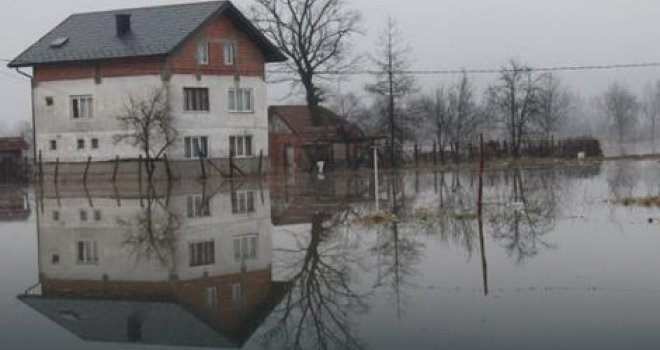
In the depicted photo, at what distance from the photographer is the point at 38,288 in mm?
10133

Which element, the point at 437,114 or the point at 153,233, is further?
the point at 437,114

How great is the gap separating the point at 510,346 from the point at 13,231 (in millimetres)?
13896

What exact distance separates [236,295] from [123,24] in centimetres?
3843

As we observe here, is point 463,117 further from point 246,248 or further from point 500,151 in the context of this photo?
point 246,248

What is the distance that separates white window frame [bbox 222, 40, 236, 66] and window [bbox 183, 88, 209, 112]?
2239 millimetres

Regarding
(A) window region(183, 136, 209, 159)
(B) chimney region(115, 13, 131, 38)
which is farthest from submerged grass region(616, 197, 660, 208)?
(B) chimney region(115, 13, 131, 38)

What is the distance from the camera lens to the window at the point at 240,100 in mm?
46062

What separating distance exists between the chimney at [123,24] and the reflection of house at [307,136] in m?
12.7

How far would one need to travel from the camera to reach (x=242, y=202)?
23938mm

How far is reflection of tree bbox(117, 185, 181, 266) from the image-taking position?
41.7 ft

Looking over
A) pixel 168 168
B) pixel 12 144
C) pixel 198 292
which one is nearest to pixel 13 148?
pixel 12 144

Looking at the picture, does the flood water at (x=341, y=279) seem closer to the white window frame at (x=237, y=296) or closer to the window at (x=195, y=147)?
the white window frame at (x=237, y=296)

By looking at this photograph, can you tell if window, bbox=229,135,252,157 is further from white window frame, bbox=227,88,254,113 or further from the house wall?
white window frame, bbox=227,88,254,113

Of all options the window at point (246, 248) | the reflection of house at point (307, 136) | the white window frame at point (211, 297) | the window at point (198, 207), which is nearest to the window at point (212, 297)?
the white window frame at point (211, 297)
